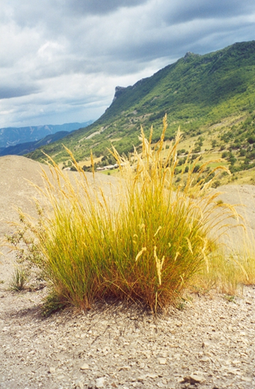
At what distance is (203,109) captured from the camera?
10706 centimetres

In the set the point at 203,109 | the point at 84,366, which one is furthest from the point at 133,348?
the point at 203,109

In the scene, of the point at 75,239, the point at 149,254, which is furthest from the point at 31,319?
the point at 149,254

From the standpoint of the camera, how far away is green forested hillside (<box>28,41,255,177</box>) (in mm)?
65062

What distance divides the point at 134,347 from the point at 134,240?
76cm

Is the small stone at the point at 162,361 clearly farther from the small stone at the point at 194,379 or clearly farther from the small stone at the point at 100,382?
the small stone at the point at 100,382

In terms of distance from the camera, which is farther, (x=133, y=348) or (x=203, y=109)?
(x=203, y=109)

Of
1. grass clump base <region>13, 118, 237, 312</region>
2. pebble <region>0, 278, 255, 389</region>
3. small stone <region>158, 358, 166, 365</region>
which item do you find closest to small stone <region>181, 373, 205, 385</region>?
pebble <region>0, 278, 255, 389</region>

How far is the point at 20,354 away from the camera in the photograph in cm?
230

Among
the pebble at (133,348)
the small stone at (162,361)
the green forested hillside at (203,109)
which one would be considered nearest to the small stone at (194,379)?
the pebble at (133,348)

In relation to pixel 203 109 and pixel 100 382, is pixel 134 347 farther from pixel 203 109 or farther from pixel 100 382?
pixel 203 109

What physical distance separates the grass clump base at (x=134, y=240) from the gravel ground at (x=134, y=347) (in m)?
0.18

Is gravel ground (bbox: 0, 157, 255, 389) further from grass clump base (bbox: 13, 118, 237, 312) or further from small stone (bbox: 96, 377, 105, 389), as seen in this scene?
grass clump base (bbox: 13, 118, 237, 312)

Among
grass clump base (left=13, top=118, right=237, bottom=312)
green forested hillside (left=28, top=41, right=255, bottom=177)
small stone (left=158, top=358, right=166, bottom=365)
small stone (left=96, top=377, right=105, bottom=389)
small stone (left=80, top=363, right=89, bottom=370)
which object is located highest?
green forested hillside (left=28, top=41, right=255, bottom=177)

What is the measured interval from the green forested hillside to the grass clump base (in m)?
40.6
